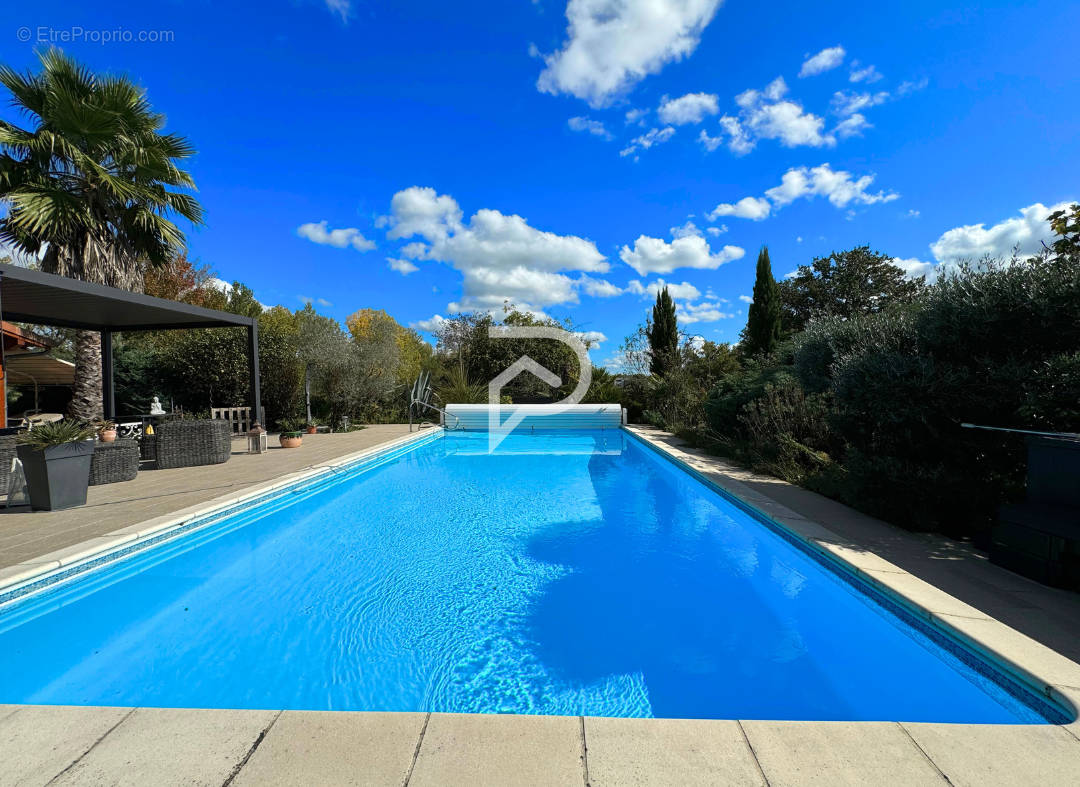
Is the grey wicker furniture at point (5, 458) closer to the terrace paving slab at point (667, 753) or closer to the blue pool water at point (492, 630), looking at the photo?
the blue pool water at point (492, 630)

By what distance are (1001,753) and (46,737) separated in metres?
3.07

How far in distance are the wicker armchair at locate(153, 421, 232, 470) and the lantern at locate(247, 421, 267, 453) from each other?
3.01 ft

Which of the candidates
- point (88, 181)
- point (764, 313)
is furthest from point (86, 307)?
point (764, 313)

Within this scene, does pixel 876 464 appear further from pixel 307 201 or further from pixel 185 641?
pixel 307 201

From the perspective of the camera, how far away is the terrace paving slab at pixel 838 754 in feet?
4.39

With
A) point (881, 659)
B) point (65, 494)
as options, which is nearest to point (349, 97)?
point (65, 494)

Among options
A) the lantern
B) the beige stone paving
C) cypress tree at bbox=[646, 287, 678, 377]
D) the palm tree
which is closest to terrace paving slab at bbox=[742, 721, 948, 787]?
the beige stone paving

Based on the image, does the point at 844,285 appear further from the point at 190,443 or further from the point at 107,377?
the point at 107,377

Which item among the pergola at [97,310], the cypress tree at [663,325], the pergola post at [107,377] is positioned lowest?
the pergola post at [107,377]

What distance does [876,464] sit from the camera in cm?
382

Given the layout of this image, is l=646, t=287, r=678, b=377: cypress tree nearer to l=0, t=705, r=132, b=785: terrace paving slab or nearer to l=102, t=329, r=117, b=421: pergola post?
l=102, t=329, r=117, b=421: pergola post
